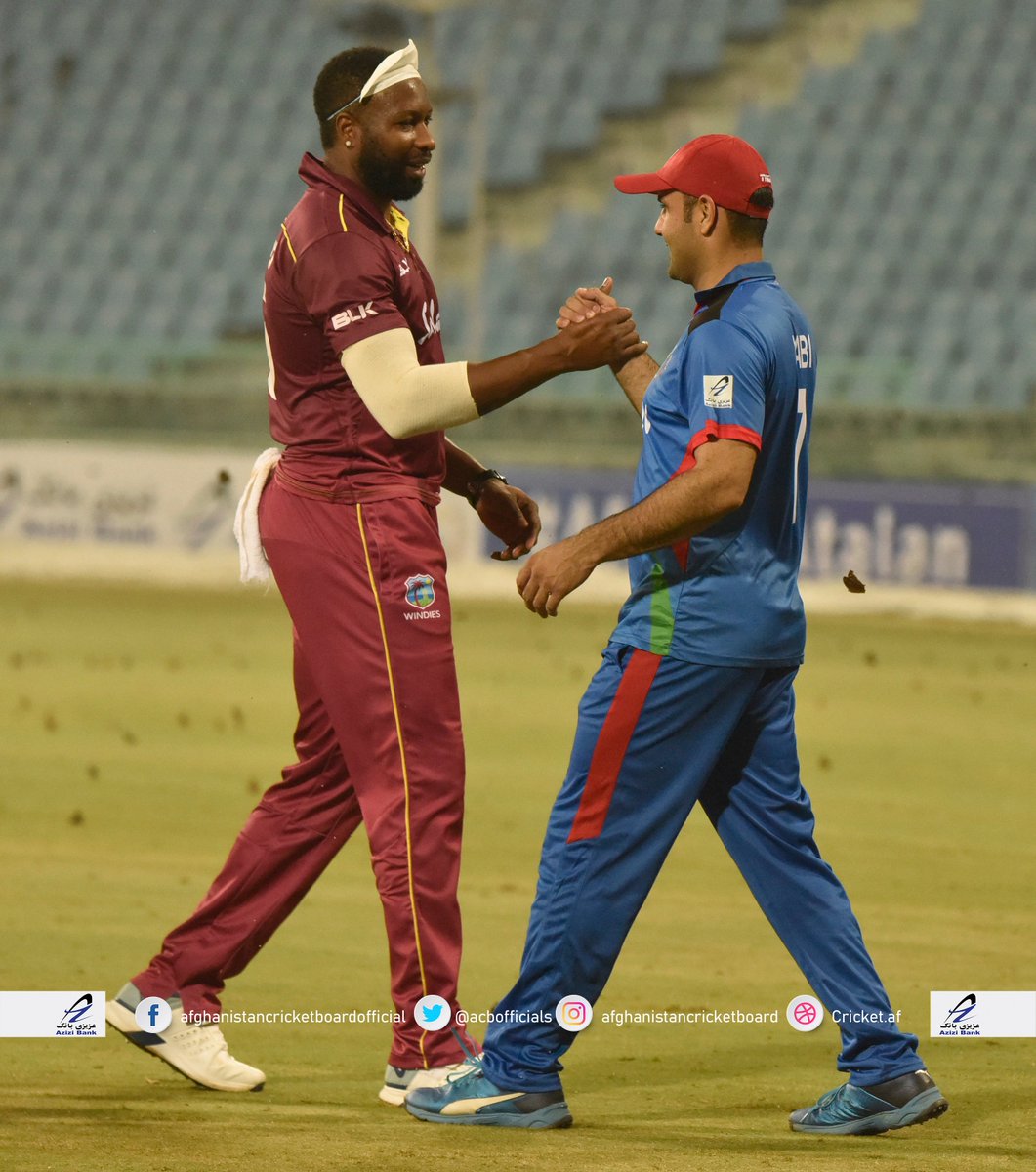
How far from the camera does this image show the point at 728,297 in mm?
4723

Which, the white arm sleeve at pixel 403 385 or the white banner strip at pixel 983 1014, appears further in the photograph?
the white banner strip at pixel 983 1014

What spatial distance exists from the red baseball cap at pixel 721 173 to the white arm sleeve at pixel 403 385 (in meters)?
0.62

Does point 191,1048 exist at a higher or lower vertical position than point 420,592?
lower

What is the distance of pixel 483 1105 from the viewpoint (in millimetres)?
4652

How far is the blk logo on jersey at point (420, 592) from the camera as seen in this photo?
195 inches

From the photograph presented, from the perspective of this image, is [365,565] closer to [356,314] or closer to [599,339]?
[356,314]

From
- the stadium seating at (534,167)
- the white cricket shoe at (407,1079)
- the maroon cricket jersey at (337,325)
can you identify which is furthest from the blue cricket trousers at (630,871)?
the stadium seating at (534,167)

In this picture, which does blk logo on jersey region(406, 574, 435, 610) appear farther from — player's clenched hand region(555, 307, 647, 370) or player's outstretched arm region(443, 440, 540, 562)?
player's clenched hand region(555, 307, 647, 370)

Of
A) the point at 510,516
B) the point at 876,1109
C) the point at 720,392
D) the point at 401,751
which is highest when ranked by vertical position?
the point at 720,392

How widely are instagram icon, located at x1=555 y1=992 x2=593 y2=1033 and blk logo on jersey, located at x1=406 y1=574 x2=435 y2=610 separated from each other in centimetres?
98

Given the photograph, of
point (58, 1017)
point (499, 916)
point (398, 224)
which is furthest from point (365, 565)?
point (499, 916)

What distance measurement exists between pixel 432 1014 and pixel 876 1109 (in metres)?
1.03

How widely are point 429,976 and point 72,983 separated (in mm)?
1551

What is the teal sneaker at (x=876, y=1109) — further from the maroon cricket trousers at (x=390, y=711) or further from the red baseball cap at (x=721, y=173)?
the red baseball cap at (x=721, y=173)
